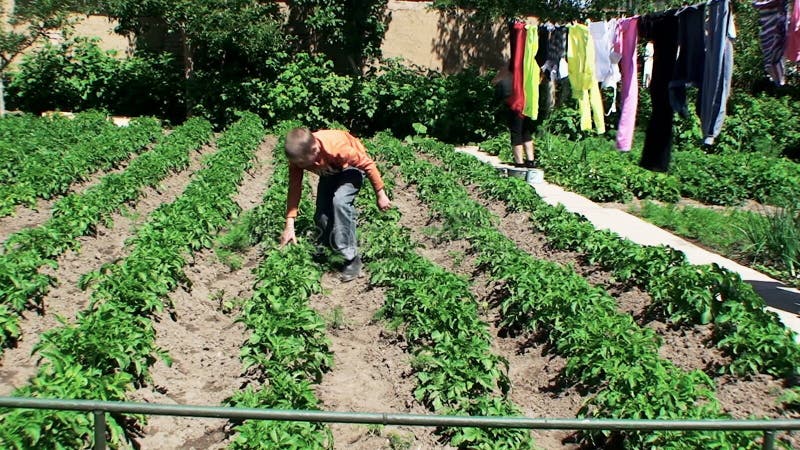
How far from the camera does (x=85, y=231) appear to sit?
7.75 meters

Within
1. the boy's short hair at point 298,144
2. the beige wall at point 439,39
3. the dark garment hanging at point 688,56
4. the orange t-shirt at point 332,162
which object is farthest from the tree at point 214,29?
the boy's short hair at point 298,144

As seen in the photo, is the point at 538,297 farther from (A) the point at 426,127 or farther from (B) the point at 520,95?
(A) the point at 426,127

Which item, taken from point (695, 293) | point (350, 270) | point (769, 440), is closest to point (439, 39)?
point (350, 270)

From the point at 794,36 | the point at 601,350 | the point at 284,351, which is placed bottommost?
the point at 284,351

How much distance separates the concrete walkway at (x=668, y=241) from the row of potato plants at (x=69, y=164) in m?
5.99

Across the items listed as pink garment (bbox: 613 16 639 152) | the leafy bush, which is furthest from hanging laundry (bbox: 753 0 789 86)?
the leafy bush

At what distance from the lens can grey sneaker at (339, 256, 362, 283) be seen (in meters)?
7.32

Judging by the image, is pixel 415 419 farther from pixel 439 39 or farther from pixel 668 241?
pixel 439 39

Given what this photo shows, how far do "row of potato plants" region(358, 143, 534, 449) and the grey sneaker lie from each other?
134 millimetres

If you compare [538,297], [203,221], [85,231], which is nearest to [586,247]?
[538,297]

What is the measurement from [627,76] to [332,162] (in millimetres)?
3854

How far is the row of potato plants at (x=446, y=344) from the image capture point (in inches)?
172

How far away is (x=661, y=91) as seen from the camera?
8078mm

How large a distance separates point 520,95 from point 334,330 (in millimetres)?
6076
